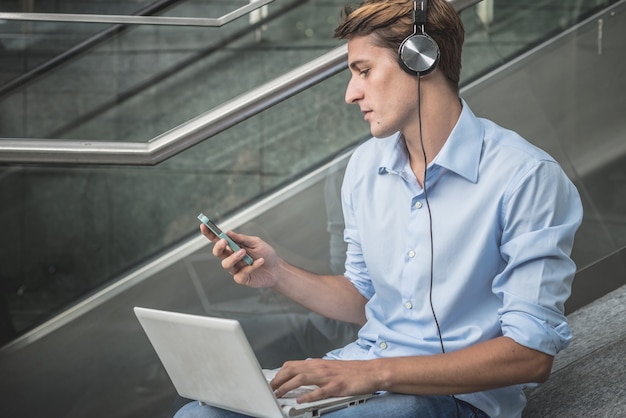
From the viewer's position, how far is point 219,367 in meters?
1.39

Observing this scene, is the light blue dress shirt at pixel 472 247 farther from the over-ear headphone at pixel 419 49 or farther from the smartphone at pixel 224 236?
the smartphone at pixel 224 236

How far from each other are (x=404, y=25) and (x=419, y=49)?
0.24 feet

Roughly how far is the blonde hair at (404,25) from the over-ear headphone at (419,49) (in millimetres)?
33

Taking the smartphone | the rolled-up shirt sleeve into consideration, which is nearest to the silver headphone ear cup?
the rolled-up shirt sleeve

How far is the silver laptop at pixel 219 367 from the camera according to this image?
4.33 ft

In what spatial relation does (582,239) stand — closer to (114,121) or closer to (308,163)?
(308,163)

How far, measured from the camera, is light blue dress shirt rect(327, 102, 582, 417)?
57.5 inches

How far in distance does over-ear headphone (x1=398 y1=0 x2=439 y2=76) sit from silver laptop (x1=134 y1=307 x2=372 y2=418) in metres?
0.59

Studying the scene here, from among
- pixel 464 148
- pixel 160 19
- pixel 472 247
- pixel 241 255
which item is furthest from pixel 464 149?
pixel 160 19

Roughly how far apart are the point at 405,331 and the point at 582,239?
978 millimetres

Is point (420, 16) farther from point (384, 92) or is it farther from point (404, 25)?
point (384, 92)

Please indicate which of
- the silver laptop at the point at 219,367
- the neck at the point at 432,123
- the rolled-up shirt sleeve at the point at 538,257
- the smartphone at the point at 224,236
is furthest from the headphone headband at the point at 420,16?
the silver laptop at the point at 219,367

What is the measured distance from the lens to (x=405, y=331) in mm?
1651

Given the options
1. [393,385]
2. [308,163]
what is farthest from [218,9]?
[393,385]
